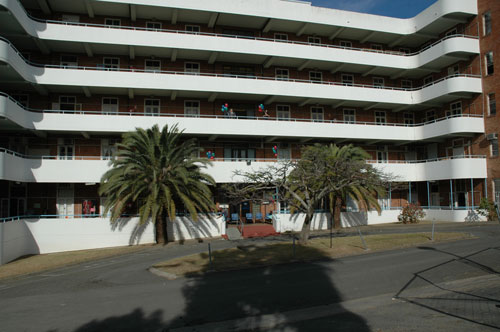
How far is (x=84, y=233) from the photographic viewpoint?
24109 millimetres

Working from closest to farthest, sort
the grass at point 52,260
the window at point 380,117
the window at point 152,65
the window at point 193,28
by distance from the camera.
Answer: the grass at point 52,260 < the window at point 152,65 < the window at point 193,28 < the window at point 380,117

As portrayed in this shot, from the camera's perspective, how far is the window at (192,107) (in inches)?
1214

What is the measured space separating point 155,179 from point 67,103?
40.7 feet

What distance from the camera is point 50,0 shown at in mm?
27234

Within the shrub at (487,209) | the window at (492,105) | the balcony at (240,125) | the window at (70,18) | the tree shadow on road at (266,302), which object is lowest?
the tree shadow on road at (266,302)

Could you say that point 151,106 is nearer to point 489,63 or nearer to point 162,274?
point 162,274

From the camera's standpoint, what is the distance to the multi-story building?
26672 mm

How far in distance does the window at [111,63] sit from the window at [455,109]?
29.5 meters

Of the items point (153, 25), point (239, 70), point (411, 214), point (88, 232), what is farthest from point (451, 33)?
point (88, 232)

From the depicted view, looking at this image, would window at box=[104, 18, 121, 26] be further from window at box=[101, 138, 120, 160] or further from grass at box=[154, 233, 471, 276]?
grass at box=[154, 233, 471, 276]

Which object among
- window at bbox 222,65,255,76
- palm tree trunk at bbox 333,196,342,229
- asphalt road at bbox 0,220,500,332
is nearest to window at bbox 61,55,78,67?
window at bbox 222,65,255,76

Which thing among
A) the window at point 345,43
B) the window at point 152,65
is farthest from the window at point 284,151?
the window at point 152,65

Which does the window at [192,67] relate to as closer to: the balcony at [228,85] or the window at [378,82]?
the balcony at [228,85]

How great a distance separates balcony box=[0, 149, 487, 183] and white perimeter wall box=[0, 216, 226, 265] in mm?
3146
